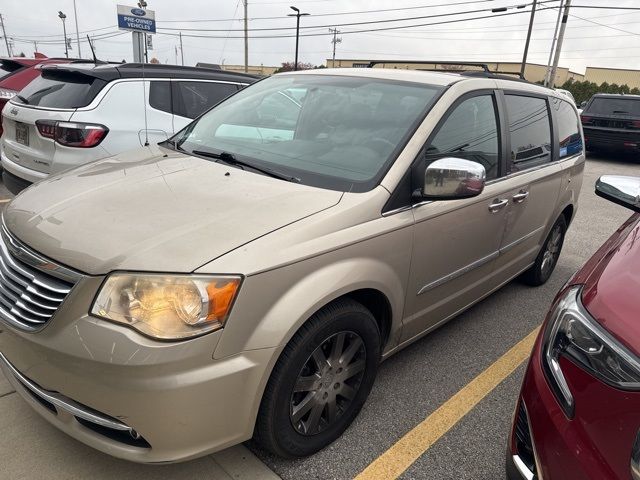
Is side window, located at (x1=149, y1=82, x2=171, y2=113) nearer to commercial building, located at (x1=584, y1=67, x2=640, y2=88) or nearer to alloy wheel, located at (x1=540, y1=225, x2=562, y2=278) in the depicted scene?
alloy wheel, located at (x1=540, y1=225, x2=562, y2=278)

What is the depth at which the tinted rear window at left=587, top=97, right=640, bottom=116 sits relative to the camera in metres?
12.8

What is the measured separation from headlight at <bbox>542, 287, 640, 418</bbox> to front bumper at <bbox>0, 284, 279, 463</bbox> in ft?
3.10

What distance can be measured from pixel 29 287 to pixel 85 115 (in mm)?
2893

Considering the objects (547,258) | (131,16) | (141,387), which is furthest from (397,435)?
(131,16)

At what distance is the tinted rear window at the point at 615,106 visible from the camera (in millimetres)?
12820

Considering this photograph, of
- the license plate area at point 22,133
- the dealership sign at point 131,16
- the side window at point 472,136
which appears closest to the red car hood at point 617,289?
the side window at point 472,136

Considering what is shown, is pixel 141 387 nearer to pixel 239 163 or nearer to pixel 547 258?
pixel 239 163

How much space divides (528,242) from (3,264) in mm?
3412

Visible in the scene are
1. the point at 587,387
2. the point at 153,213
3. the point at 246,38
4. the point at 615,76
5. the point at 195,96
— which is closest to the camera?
the point at 587,387

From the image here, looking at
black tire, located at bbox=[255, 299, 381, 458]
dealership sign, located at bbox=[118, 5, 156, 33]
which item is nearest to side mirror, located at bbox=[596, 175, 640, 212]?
black tire, located at bbox=[255, 299, 381, 458]

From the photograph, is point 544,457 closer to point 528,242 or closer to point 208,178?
point 208,178

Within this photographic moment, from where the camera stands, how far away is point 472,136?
2932mm

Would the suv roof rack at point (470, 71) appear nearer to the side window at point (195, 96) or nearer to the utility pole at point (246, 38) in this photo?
the side window at point (195, 96)

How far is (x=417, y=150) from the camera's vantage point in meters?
2.44
